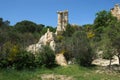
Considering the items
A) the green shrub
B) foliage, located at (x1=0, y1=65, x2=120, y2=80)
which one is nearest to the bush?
the green shrub

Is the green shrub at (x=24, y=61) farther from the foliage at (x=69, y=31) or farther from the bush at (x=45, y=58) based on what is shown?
the foliage at (x=69, y=31)

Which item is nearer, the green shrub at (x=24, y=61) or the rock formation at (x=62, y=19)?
the green shrub at (x=24, y=61)

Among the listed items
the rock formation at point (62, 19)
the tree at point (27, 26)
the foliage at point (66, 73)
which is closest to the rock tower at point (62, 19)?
the rock formation at point (62, 19)

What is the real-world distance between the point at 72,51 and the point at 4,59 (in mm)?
9953

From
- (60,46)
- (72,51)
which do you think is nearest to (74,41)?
(72,51)

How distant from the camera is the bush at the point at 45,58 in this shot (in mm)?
31938

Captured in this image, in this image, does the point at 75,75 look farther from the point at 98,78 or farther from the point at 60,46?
the point at 60,46

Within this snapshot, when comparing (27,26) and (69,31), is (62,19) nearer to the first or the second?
(69,31)

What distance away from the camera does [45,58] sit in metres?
32.1

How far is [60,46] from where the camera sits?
131ft

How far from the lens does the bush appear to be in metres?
31.9

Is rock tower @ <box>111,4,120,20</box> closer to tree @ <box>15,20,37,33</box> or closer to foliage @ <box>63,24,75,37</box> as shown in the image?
foliage @ <box>63,24,75,37</box>

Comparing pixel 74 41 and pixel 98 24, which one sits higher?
pixel 98 24

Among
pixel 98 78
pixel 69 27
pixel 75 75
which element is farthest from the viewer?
pixel 69 27
